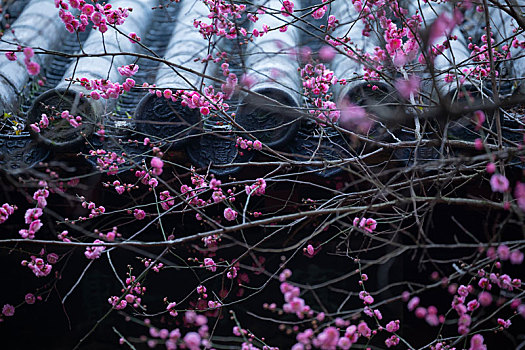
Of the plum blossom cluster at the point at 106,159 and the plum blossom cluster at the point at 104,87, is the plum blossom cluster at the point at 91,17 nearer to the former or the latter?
the plum blossom cluster at the point at 104,87

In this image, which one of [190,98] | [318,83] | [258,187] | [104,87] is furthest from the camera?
[318,83]

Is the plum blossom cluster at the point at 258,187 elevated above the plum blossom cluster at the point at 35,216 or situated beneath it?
elevated above

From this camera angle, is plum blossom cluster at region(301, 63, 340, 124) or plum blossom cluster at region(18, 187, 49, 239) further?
plum blossom cluster at region(301, 63, 340, 124)

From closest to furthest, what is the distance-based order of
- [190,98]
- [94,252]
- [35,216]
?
[94,252]
[35,216]
[190,98]

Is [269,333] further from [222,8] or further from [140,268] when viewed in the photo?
[222,8]

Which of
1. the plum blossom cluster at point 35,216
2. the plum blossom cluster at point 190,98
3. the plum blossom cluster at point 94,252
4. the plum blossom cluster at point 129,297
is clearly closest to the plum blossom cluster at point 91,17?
the plum blossom cluster at point 190,98

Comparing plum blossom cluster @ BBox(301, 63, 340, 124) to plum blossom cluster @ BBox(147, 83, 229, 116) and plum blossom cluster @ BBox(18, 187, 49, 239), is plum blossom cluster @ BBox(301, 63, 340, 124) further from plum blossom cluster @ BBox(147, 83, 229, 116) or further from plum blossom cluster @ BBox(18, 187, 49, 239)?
plum blossom cluster @ BBox(18, 187, 49, 239)

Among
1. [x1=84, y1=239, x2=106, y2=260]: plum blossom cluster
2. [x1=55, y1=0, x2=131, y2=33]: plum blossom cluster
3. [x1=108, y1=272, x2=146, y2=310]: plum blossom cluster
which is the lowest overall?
[x1=108, y1=272, x2=146, y2=310]: plum blossom cluster

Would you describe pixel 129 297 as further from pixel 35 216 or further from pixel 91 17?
pixel 91 17

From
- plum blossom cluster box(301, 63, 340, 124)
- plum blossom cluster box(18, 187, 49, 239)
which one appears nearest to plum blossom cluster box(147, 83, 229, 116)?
plum blossom cluster box(301, 63, 340, 124)

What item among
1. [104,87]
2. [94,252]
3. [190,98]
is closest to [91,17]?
[104,87]

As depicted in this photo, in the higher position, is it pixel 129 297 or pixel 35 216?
pixel 35 216

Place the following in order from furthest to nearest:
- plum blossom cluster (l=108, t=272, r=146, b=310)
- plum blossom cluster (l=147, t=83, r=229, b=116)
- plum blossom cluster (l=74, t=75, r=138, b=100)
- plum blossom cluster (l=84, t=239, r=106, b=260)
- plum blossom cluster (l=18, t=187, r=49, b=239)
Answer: plum blossom cluster (l=74, t=75, r=138, b=100), plum blossom cluster (l=147, t=83, r=229, b=116), plum blossom cluster (l=18, t=187, r=49, b=239), plum blossom cluster (l=84, t=239, r=106, b=260), plum blossom cluster (l=108, t=272, r=146, b=310)

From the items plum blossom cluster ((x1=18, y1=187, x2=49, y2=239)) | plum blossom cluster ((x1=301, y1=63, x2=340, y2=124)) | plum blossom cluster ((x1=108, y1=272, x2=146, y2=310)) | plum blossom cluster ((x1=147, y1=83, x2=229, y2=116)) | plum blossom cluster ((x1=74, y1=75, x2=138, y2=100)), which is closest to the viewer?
plum blossom cluster ((x1=108, y1=272, x2=146, y2=310))
